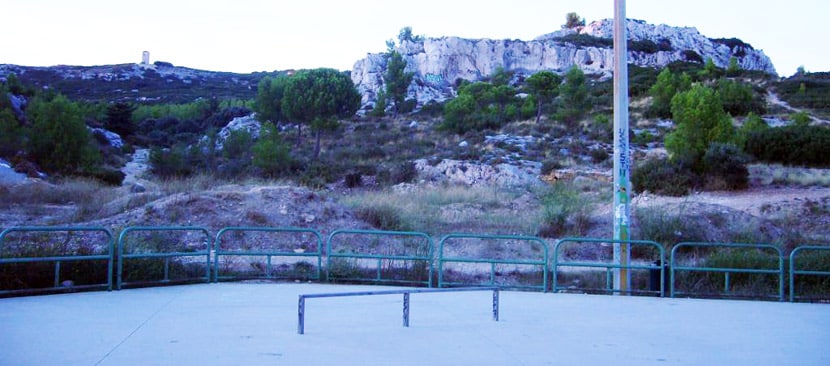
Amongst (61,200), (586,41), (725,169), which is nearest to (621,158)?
(725,169)

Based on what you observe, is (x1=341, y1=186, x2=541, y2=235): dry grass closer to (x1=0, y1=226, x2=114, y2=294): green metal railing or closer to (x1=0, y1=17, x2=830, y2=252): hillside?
(x1=0, y1=17, x2=830, y2=252): hillside

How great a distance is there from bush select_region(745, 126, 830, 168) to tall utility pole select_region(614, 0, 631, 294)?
27722mm

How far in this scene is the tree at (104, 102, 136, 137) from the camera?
70.6 metres

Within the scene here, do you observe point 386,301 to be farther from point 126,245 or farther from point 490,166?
point 490,166

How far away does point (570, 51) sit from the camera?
4432 inches

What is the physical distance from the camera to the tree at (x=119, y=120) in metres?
70.6

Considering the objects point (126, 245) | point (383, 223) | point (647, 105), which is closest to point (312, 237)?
point (383, 223)

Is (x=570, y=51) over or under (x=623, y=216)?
over

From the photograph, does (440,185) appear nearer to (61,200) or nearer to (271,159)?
(271,159)

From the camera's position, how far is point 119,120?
235 ft

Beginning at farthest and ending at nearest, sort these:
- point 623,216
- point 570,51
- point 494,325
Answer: point 570,51, point 623,216, point 494,325

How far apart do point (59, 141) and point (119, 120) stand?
31258 mm

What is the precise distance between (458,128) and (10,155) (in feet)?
103

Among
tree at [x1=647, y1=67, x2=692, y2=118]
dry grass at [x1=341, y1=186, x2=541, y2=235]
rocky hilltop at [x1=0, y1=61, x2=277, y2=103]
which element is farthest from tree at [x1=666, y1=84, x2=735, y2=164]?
rocky hilltop at [x1=0, y1=61, x2=277, y2=103]
